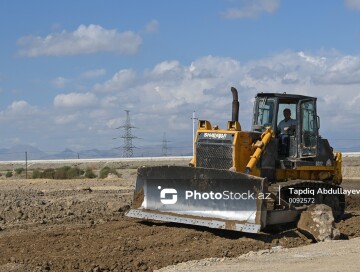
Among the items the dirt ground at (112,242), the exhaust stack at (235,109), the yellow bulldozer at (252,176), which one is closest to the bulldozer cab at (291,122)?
the yellow bulldozer at (252,176)

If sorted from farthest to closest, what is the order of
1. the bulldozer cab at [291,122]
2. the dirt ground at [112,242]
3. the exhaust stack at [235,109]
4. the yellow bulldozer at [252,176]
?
the bulldozer cab at [291,122] < the exhaust stack at [235,109] < the yellow bulldozer at [252,176] < the dirt ground at [112,242]

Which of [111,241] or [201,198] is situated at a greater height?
[201,198]

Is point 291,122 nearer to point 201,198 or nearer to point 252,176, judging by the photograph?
point 252,176

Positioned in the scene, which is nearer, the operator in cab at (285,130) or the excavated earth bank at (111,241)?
the excavated earth bank at (111,241)

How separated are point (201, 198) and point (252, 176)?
1.50 meters

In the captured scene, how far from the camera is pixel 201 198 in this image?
14.3 meters

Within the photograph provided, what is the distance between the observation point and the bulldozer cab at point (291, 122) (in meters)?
15.5

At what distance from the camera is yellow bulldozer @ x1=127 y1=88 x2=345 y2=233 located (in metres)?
13.6

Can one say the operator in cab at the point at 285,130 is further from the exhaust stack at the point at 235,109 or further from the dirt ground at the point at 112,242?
the dirt ground at the point at 112,242

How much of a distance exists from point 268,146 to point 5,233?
5.86 m

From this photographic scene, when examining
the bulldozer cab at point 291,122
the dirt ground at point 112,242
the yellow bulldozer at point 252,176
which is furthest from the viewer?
the bulldozer cab at point 291,122

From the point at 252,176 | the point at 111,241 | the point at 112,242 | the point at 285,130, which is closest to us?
the point at 112,242

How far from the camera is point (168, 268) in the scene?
1096 centimetres

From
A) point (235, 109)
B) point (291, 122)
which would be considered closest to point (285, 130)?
point (291, 122)
